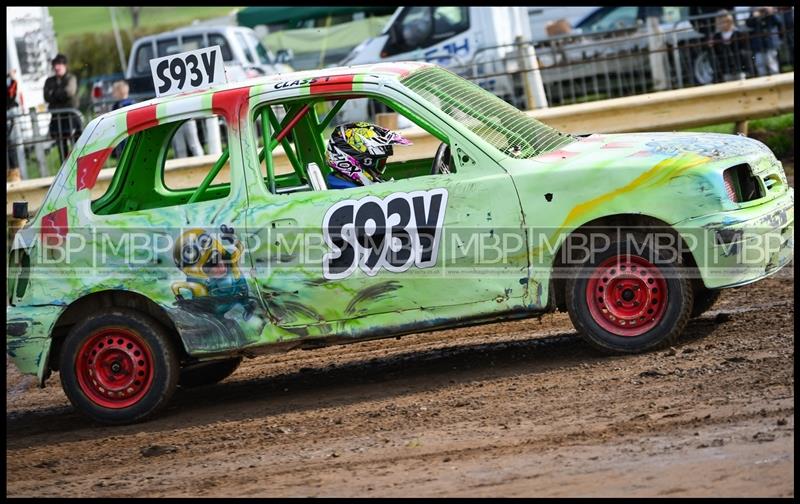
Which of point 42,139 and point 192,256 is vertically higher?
point 42,139

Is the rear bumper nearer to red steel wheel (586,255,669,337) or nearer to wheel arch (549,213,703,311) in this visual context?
wheel arch (549,213,703,311)

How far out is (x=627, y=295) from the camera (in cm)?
703

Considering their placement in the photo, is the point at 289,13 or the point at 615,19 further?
the point at 289,13

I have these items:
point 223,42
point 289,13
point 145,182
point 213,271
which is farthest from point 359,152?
point 289,13

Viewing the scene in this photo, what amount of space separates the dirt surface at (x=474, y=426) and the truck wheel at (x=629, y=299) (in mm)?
139

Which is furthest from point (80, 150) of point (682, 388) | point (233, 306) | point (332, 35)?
point (332, 35)

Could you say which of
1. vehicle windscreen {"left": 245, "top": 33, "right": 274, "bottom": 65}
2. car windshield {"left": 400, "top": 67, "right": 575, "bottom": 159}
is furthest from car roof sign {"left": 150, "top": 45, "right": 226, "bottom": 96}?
vehicle windscreen {"left": 245, "top": 33, "right": 274, "bottom": 65}

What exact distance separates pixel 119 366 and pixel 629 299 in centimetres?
316

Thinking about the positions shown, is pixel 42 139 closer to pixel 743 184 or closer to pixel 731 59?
pixel 731 59

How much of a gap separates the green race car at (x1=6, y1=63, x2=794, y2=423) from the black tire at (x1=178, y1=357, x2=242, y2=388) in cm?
86

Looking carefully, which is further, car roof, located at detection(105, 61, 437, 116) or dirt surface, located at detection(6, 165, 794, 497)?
car roof, located at detection(105, 61, 437, 116)

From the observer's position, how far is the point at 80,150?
7629 millimetres

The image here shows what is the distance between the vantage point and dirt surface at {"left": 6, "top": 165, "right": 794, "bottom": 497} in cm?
538

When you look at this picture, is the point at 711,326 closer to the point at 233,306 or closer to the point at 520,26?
the point at 233,306
